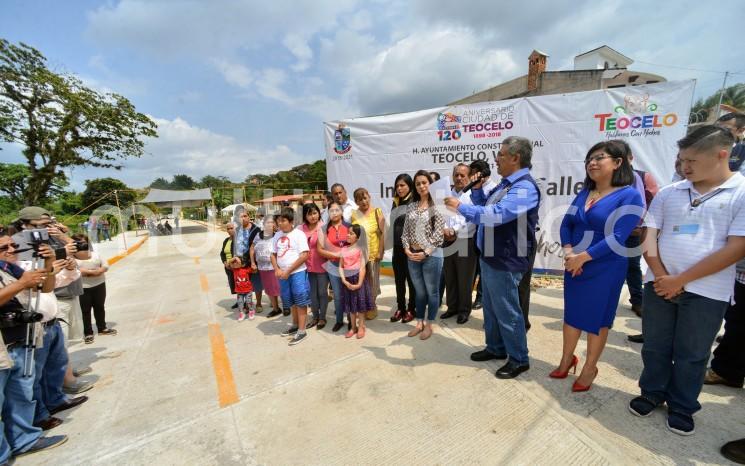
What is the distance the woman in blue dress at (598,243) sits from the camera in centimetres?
189

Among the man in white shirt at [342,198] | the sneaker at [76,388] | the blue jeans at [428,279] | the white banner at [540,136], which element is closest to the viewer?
the sneaker at [76,388]

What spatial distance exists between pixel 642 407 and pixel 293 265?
10.1ft

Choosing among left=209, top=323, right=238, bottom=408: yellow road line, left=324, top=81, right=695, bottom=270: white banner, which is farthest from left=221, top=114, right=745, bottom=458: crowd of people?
left=324, top=81, right=695, bottom=270: white banner

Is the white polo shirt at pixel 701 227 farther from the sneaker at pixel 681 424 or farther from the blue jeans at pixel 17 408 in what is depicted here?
the blue jeans at pixel 17 408

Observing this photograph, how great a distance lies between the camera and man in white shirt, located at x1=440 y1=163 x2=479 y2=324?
330 cm

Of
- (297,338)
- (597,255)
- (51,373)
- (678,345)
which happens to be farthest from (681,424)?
(51,373)

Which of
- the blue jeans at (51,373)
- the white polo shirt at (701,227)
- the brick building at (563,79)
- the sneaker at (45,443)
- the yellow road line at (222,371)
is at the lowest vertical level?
the yellow road line at (222,371)

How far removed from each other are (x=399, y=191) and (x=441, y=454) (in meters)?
2.41

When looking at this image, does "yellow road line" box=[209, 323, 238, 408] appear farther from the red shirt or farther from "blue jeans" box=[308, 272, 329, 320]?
"blue jeans" box=[308, 272, 329, 320]

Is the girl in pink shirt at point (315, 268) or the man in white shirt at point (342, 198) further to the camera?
the man in white shirt at point (342, 198)

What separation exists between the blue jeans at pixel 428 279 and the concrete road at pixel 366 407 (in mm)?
387

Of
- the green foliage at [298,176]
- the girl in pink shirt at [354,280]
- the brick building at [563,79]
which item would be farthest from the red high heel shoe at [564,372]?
the green foliage at [298,176]

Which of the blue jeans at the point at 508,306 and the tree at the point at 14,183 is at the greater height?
the tree at the point at 14,183

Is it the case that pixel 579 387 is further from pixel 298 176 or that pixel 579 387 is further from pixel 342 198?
pixel 298 176
